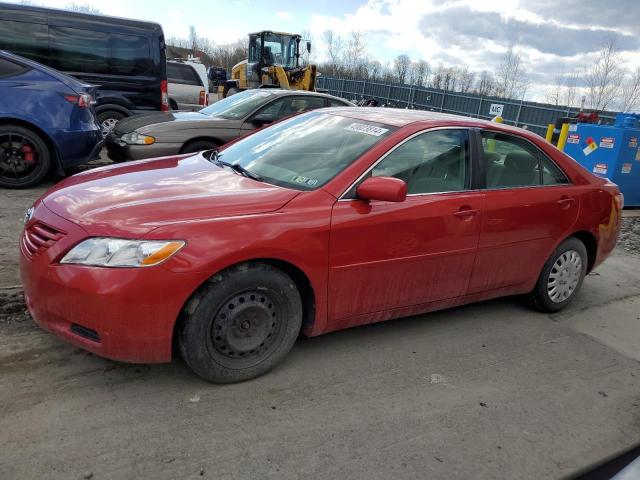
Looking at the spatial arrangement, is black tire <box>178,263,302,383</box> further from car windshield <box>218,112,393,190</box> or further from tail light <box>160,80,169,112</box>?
tail light <box>160,80,169,112</box>

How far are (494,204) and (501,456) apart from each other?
182 cm

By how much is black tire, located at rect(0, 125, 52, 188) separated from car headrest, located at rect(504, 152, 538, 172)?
18.4 feet

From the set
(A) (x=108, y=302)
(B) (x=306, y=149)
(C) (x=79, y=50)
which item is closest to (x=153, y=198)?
(A) (x=108, y=302)

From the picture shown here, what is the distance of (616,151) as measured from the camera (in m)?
8.98

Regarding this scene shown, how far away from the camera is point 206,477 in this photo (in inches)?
91.0

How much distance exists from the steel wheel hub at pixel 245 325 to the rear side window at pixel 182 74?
12.8 metres

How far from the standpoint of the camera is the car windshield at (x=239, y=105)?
7.76 m

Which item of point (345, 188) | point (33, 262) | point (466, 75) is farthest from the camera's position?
point (466, 75)

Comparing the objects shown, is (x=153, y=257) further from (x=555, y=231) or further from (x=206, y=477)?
(x=555, y=231)

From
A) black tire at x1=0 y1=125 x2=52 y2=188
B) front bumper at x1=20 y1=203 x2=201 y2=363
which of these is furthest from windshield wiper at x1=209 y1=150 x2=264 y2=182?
black tire at x1=0 y1=125 x2=52 y2=188

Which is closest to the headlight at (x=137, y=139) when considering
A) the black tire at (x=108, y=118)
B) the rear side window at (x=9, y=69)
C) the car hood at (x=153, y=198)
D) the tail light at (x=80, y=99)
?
the tail light at (x=80, y=99)

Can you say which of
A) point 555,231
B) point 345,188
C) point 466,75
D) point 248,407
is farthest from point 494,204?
point 466,75

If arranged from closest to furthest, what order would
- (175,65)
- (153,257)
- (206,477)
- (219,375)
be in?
(206,477) < (153,257) < (219,375) < (175,65)

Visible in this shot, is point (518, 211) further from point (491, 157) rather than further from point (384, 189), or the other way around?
point (384, 189)
